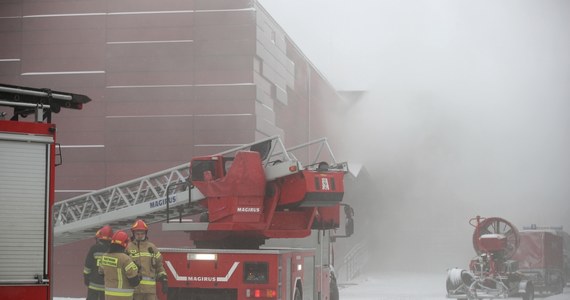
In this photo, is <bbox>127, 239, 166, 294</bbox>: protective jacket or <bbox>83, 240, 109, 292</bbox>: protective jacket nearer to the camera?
<bbox>127, 239, 166, 294</bbox>: protective jacket

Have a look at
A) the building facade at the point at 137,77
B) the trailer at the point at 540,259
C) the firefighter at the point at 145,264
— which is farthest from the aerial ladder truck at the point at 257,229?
the trailer at the point at 540,259

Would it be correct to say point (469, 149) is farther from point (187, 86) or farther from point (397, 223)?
point (187, 86)

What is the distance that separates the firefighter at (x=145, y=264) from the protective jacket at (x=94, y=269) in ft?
8.10

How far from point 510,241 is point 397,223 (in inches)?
860

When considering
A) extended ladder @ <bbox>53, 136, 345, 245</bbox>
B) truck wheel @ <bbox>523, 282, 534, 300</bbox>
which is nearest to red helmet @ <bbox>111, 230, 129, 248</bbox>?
extended ladder @ <bbox>53, 136, 345, 245</bbox>

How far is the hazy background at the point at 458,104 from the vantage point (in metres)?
33.6

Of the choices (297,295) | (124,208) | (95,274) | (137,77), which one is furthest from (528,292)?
(95,274)

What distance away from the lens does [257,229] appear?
11.5 m

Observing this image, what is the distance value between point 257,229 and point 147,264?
2.28 metres

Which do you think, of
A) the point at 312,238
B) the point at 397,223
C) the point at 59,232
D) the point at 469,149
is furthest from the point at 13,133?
the point at 397,223

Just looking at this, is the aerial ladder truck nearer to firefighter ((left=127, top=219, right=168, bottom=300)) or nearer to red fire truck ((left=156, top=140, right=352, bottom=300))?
red fire truck ((left=156, top=140, right=352, bottom=300))

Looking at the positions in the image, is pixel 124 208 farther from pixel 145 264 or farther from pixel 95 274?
Result: pixel 145 264

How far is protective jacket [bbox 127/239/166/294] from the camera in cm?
945

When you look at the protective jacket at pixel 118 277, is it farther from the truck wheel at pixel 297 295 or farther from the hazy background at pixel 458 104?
the hazy background at pixel 458 104
